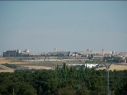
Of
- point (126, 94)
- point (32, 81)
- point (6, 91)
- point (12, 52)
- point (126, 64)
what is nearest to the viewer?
point (126, 94)

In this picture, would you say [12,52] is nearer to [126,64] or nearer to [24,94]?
[126,64]

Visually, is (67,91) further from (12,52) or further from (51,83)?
(12,52)

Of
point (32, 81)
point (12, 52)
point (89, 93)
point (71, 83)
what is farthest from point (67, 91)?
point (12, 52)

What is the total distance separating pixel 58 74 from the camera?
93.9 ft

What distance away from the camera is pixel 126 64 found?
51844 millimetres

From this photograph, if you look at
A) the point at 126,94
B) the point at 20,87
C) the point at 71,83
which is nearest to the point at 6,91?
the point at 20,87

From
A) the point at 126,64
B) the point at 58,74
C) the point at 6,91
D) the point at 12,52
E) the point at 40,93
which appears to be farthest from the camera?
the point at 12,52

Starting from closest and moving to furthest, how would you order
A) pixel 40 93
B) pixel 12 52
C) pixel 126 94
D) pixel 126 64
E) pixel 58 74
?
pixel 126 94
pixel 40 93
pixel 58 74
pixel 126 64
pixel 12 52

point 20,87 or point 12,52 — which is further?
point 12,52

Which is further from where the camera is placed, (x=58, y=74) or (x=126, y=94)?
(x=58, y=74)

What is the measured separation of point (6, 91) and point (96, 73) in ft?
31.0

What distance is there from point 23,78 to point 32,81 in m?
1.81

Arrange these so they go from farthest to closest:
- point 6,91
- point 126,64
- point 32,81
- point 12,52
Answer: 1. point 12,52
2. point 126,64
3. point 32,81
4. point 6,91

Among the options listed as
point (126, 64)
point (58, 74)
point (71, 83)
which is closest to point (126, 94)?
point (71, 83)
